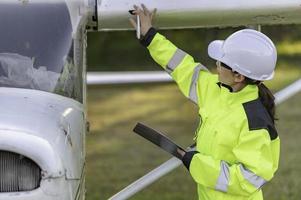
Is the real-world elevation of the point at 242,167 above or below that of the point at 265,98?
below

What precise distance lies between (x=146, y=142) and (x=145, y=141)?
0.12 meters

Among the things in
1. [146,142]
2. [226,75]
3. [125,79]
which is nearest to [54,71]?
[226,75]

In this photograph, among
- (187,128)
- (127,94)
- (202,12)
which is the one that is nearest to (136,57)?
(127,94)

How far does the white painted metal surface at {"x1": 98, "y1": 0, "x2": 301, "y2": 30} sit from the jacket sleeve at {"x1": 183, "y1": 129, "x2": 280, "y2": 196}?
983 mm

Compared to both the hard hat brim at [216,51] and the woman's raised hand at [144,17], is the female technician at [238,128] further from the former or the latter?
the woman's raised hand at [144,17]

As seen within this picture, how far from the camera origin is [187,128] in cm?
1017

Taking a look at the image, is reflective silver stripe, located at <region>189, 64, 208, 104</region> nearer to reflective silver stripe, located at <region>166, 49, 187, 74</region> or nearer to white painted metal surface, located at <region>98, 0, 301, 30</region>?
reflective silver stripe, located at <region>166, 49, 187, 74</region>

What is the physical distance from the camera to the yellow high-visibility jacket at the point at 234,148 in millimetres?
3078

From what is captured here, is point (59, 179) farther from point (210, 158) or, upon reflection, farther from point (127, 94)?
point (127, 94)

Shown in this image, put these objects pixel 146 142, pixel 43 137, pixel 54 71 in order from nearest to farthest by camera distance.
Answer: pixel 43 137 → pixel 54 71 → pixel 146 142

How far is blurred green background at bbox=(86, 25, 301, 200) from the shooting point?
22.6 feet

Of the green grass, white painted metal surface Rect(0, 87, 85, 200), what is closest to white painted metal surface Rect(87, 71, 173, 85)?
the green grass

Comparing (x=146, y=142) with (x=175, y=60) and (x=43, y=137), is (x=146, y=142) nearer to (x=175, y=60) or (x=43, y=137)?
(x=175, y=60)

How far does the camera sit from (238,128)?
3141 mm
